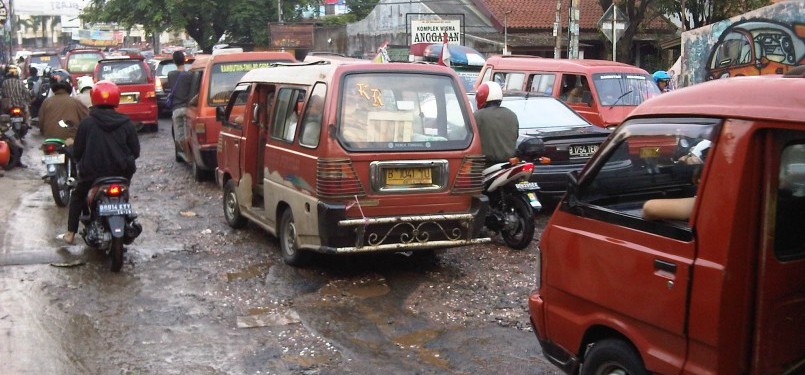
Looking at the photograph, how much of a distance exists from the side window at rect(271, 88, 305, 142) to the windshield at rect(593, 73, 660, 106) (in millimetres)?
6770

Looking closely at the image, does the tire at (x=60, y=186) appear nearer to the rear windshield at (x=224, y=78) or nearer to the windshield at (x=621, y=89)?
the rear windshield at (x=224, y=78)

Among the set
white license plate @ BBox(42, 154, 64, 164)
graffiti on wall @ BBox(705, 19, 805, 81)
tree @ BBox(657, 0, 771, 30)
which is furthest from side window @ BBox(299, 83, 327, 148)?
tree @ BBox(657, 0, 771, 30)

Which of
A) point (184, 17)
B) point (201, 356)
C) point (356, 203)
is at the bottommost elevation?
point (201, 356)

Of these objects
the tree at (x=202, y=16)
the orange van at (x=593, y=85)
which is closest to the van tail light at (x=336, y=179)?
the orange van at (x=593, y=85)

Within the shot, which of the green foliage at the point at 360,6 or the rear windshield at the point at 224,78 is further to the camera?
the green foliage at the point at 360,6

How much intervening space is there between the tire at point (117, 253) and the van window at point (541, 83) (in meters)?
8.38

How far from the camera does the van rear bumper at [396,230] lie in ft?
23.8

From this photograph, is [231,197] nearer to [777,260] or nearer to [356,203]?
[356,203]

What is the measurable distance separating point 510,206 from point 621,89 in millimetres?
5813

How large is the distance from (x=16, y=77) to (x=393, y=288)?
1219 centimetres

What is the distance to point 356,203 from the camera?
7.32 metres

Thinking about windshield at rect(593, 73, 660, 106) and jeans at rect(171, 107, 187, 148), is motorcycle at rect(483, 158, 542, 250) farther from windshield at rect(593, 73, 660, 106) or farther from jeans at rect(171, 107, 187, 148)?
jeans at rect(171, 107, 187, 148)

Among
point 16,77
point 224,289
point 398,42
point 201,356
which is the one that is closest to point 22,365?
point 201,356

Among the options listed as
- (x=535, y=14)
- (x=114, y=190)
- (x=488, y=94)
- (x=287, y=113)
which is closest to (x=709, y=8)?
(x=535, y=14)
